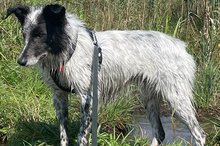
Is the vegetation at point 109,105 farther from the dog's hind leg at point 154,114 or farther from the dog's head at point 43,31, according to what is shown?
the dog's head at point 43,31

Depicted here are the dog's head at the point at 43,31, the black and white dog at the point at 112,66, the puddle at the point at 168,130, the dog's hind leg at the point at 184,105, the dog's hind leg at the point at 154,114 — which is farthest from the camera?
the puddle at the point at 168,130

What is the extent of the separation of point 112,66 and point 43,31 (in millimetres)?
967

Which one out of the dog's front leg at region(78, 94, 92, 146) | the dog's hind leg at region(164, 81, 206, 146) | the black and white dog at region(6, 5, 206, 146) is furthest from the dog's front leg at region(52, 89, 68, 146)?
the dog's hind leg at region(164, 81, 206, 146)

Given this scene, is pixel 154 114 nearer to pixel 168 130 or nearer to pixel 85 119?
pixel 168 130

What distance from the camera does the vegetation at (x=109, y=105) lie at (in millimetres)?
5500

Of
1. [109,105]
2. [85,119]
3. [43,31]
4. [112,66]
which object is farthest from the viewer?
[109,105]

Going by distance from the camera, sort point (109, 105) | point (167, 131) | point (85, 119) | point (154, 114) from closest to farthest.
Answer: point (85, 119) < point (154, 114) < point (109, 105) < point (167, 131)

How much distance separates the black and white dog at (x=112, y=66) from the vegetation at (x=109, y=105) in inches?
18.9

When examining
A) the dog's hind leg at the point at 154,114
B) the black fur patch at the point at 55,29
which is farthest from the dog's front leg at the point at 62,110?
the dog's hind leg at the point at 154,114

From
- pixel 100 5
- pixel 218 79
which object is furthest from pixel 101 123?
pixel 100 5

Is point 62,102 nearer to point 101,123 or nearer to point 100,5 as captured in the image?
point 101,123

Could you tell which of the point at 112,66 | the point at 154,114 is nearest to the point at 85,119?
the point at 112,66

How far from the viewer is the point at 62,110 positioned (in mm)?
5117

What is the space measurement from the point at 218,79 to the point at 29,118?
3075 millimetres
